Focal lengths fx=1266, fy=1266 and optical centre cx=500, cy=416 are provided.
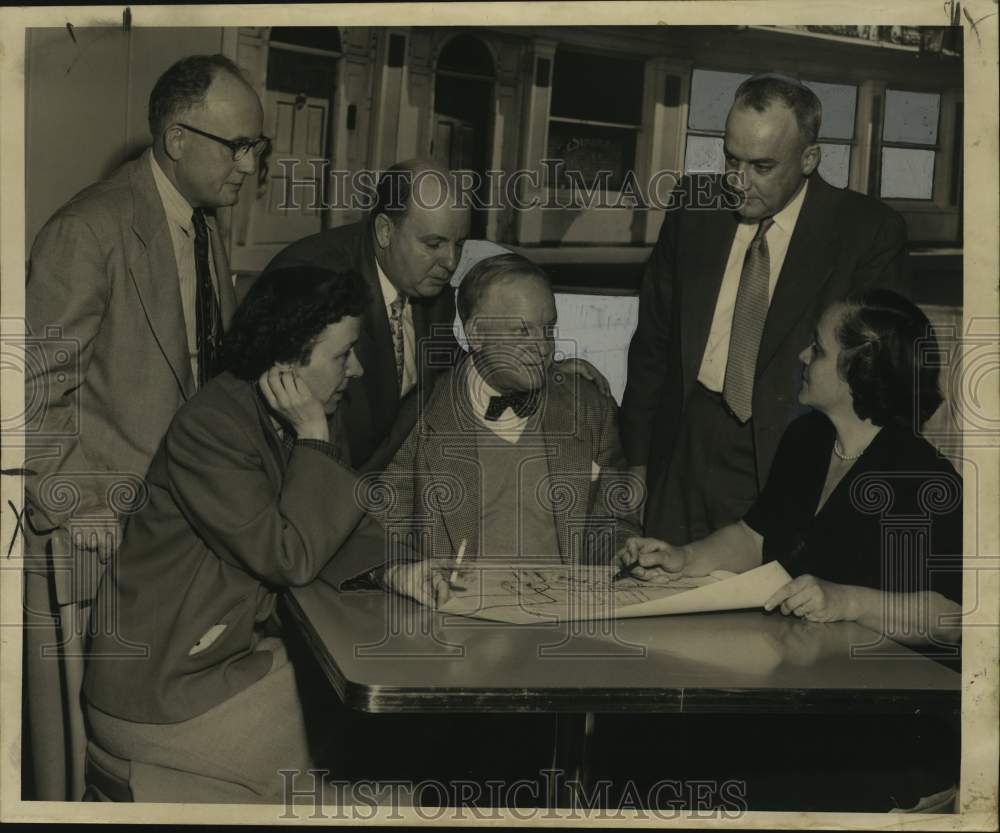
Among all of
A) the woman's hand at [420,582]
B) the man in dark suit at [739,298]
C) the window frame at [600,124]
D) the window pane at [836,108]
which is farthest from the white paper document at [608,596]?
the window pane at [836,108]

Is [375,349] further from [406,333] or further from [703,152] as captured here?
[703,152]

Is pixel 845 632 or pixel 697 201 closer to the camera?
pixel 845 632

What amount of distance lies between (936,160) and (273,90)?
1948mm

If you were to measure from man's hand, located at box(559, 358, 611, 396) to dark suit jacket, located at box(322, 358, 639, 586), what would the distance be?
3 cm

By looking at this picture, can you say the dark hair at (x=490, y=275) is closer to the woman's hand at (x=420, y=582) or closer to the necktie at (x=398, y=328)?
the necktie at (x=398, y=328)

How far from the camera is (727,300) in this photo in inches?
150

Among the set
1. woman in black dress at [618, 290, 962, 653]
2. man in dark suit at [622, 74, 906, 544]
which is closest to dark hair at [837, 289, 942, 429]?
woman in black dress at [618, 290, 962, 653]

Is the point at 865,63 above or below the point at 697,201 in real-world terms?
above

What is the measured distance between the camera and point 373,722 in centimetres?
371

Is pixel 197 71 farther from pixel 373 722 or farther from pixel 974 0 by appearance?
pixel 974 0

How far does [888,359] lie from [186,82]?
215 cm

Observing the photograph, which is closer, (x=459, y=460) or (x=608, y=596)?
(x=608, y=596)

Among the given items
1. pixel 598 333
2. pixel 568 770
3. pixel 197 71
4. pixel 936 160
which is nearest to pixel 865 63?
pixel 936 160

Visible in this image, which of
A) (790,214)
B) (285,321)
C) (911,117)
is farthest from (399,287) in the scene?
(911,117)
